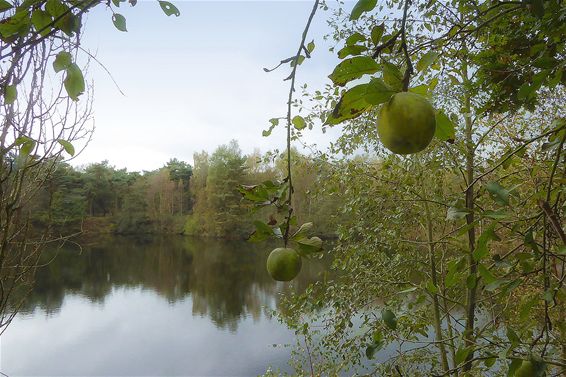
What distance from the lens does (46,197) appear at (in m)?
22.3

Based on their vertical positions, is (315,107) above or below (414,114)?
above

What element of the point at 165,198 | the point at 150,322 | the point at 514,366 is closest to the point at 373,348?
the point at 514,366

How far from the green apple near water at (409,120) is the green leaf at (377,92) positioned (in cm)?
1

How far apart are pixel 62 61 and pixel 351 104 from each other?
426mm

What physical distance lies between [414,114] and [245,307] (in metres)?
13.4

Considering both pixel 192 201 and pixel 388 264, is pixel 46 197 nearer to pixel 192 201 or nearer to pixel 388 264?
pixel 192 201

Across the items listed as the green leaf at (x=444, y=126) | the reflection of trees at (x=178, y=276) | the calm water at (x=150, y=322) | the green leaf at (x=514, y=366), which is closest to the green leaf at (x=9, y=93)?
the green leaf at (x=444, y=126)

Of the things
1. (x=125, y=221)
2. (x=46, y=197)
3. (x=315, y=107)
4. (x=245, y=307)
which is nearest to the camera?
(x=315, y=107)

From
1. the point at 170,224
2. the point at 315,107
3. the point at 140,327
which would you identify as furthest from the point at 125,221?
the point at 315,107

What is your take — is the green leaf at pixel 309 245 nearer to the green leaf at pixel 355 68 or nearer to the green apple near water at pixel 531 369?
the green leaf at pixel 355 68

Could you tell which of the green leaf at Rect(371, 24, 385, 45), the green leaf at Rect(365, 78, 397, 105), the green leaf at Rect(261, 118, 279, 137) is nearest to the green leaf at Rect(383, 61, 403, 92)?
the green leaf at Rect(365, 78, 397, 105)

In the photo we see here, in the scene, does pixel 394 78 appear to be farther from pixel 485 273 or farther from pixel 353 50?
pixel 485 273

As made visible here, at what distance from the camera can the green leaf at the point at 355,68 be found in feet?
1.76

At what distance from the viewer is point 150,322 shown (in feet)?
40.8
